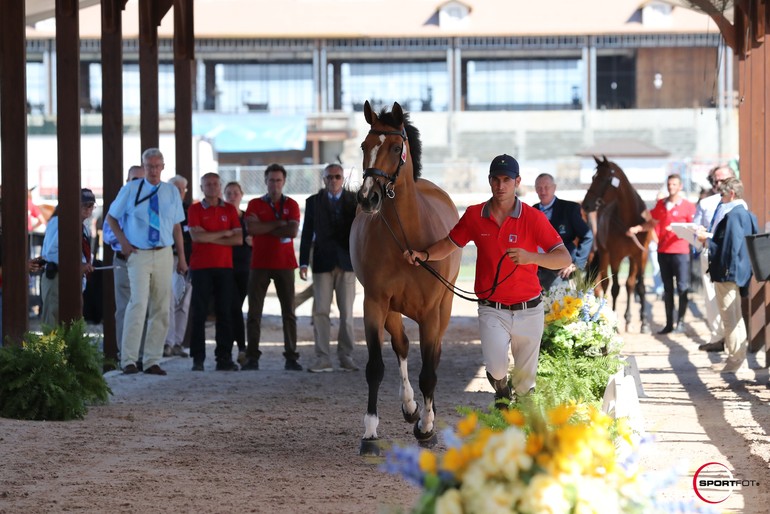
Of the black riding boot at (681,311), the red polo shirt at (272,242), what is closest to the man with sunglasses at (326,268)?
the red polo shirt at (272,242)

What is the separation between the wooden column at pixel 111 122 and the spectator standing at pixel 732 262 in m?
6.04

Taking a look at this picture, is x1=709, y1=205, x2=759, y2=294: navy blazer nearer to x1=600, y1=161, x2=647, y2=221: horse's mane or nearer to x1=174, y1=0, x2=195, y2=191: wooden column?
x1=600, y1=161, x2=647, y2=221: horse's mane

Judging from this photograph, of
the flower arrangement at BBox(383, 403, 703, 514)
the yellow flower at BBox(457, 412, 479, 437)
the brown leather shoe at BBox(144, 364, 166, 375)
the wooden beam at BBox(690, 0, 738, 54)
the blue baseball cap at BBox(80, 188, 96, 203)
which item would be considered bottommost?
the brown leather shoe at BBox(144, 364, 166, 375)

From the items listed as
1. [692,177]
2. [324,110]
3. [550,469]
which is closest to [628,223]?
[550,469]

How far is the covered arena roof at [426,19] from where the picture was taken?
4838cm

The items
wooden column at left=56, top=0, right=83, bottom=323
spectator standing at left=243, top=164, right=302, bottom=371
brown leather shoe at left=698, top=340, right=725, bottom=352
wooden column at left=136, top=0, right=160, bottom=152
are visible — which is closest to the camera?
wooden column at left=56, top=0, right=83, bottom=323

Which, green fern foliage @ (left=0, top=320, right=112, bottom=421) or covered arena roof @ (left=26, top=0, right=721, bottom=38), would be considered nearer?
green fern foliage @ (left=0, top=320, right=112, bottom=421)

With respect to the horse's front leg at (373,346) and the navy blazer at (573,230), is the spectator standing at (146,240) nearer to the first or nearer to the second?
the navy blazer at (573,230)

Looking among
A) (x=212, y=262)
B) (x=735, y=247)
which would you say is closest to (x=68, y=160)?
(x=212, y=262)

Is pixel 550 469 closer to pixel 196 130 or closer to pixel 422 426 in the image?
pixel 422 426

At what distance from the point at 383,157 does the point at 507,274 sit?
1.01 meters

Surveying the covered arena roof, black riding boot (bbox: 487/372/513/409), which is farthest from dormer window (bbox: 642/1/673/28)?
black riding boot (bbox: 487/372/513/409)

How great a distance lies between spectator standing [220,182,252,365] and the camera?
41.8ft

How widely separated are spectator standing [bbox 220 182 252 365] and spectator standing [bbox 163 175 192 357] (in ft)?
1.92
